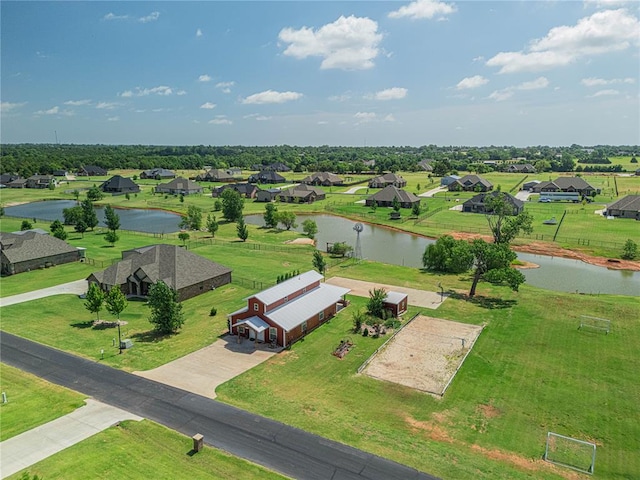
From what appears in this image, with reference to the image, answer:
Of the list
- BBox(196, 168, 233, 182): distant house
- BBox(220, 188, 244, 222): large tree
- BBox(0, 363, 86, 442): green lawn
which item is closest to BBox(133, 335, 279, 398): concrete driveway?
BBox(0, 363, 86, 442): green lawn

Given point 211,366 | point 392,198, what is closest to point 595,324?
point 211,366

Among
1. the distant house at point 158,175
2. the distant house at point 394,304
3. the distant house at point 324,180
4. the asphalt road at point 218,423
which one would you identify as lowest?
the asphalt road at point 218,423

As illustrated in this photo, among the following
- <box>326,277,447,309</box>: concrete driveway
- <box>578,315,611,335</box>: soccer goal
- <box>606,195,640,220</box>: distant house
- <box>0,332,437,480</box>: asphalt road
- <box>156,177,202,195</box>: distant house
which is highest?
<box>156,177,202,195</box>: distant house

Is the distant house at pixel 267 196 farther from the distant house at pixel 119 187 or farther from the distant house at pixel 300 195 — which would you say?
the distant house at pixel 119 187

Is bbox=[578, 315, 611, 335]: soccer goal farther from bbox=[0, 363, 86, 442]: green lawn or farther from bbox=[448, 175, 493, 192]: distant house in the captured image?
bbox=[448, 175, 493, 192]: distant house

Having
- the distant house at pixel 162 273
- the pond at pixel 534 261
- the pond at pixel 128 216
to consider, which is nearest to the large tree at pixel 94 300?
the distant house at pixel 162 273

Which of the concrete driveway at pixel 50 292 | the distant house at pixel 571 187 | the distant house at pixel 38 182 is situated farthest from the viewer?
the distant house at pixel 38 182

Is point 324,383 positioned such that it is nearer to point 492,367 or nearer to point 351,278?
point 492,367
